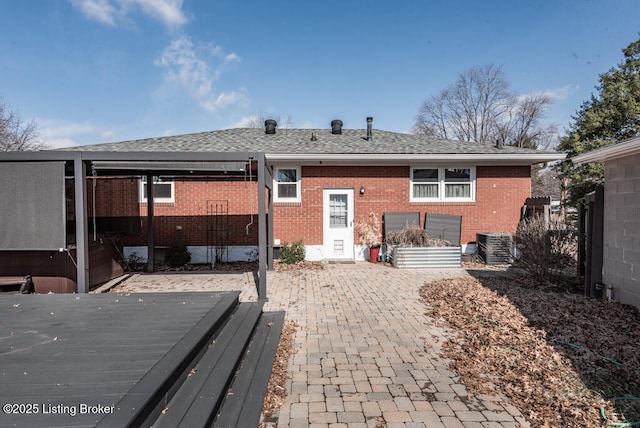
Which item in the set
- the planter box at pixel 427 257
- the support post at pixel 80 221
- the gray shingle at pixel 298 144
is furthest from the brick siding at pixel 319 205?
the support post at pixel 80 221

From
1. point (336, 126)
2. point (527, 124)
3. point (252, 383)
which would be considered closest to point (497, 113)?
point (527, 124)

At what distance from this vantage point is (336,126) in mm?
12742

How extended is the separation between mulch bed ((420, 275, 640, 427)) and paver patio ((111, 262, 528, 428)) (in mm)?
260

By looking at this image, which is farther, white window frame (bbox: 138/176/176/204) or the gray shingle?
white window frame (bbox: 138/176/176/204)

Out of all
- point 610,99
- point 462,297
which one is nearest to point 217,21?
point 462,297

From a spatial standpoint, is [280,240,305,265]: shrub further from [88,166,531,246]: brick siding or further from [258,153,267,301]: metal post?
[258,153,267,301]: metal post

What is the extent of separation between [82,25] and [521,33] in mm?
13656

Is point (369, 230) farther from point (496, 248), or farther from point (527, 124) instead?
point (527, 124)

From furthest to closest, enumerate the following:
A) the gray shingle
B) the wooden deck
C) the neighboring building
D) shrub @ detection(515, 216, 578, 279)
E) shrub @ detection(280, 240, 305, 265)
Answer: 1. the gray shingle
2. shrub @ detection(280, 240, 305, 265)
3. shrub @ detection(515, 216, 578, 279)
4. the neighboring building
5. the wooden deck

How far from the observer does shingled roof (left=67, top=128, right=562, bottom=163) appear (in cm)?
964

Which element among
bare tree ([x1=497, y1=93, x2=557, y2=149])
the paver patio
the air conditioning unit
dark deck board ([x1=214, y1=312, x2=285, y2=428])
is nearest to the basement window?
the paver patio

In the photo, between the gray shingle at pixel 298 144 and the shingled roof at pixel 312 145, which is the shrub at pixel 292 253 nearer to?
the shingled roof at pixel 312 145

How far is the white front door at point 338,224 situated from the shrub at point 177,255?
4.20 m

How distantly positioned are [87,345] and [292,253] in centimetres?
→ 665
